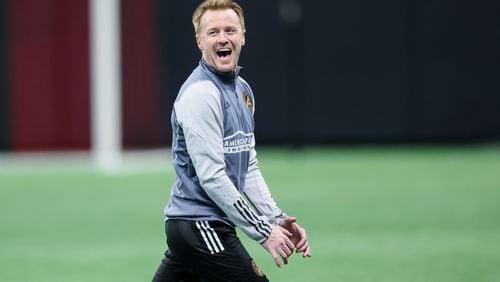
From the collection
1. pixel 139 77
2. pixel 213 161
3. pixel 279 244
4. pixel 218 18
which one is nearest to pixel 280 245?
pixel 279 244

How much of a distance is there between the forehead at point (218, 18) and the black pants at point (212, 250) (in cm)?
91

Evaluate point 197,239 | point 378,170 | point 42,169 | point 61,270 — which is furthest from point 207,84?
point 42,169

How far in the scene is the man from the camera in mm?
5230

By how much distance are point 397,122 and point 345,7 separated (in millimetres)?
1971

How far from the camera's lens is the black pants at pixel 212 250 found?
17.7ft

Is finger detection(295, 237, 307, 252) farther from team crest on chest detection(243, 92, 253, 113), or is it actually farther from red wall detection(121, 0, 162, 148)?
red wall detection(121, 0, 162, 148)

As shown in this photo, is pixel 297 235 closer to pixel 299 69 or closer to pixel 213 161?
pixel 213 161

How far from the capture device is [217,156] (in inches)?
206

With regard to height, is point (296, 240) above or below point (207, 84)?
below

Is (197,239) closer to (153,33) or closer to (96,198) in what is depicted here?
(96,198)

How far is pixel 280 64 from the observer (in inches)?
729

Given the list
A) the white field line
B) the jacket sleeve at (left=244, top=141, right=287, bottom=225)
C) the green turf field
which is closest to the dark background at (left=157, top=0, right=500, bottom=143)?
the green turf field

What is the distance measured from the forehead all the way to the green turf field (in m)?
3.28

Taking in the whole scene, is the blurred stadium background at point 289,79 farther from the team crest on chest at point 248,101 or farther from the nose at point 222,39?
the nose at point 222,39
